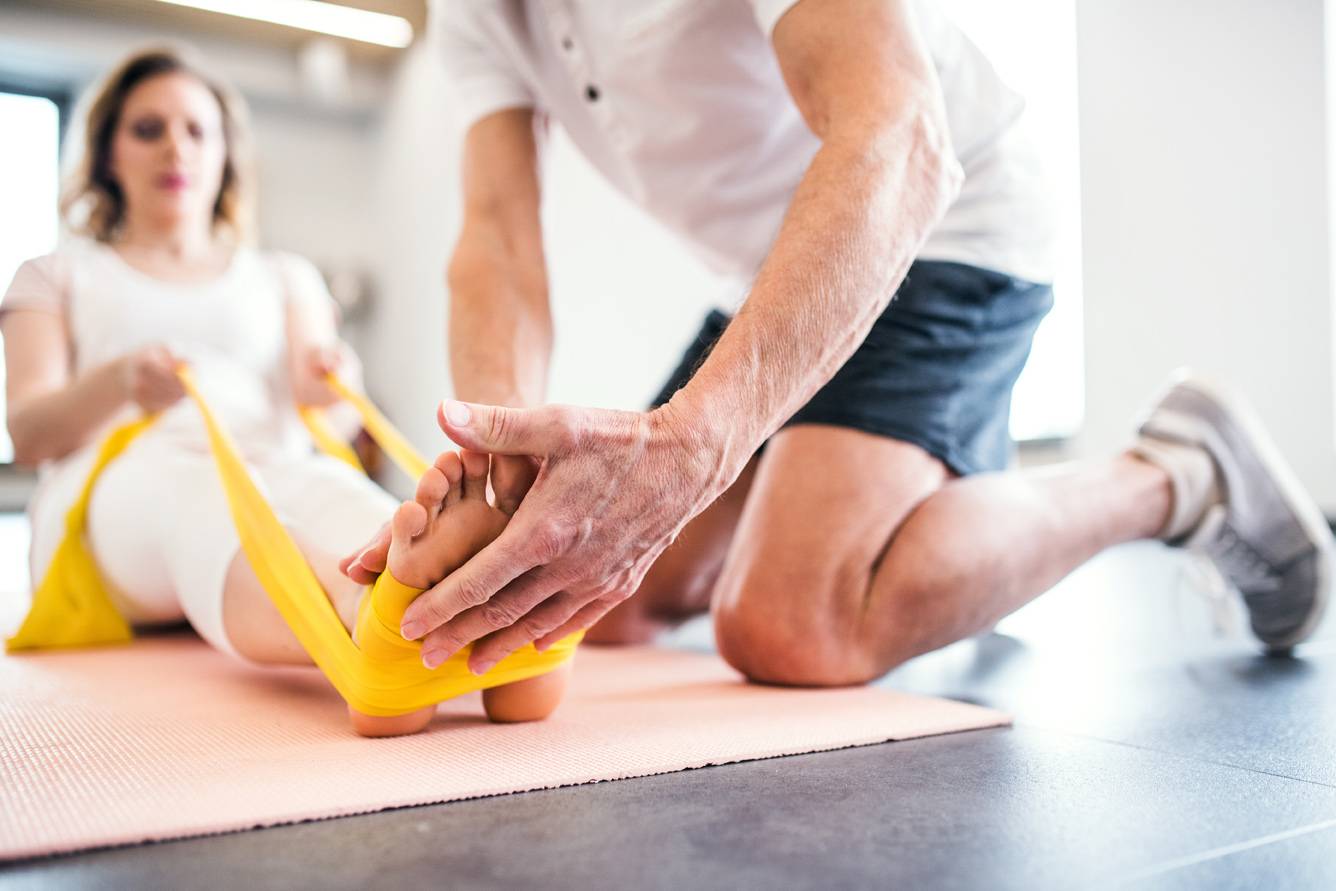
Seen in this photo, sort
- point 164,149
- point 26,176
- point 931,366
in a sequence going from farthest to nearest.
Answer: point 26,176 → point 164,149 → point 931,366

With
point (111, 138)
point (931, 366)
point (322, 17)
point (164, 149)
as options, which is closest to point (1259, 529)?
point (931, 366)

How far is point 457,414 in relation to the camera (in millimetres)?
614

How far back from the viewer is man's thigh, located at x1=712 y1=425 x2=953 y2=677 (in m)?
1.07

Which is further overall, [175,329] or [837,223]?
[175,329]

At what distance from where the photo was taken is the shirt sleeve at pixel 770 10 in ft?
2.90

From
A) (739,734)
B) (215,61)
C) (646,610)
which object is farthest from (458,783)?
(215,61)

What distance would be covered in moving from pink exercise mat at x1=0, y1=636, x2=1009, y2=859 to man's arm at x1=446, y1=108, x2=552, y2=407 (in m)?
0.32

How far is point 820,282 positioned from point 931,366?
485 mm

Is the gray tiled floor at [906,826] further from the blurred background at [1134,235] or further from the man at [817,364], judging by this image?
the blurred background at [1134,235]

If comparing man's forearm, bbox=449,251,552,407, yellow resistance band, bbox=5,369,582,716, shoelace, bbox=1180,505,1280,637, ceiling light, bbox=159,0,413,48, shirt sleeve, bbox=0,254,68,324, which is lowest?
shoelace, bbox=1180,505,1280,637

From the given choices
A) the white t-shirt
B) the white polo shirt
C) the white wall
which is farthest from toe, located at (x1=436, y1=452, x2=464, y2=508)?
the white wall

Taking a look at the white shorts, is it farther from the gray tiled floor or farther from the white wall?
the white wall

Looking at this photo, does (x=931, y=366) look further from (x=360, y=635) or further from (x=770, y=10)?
(x=360, y=635)

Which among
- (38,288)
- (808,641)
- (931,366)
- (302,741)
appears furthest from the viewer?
(38,288)
